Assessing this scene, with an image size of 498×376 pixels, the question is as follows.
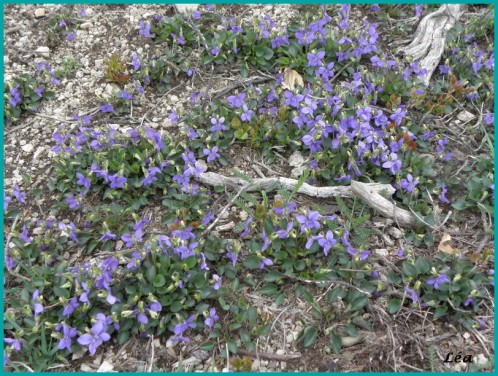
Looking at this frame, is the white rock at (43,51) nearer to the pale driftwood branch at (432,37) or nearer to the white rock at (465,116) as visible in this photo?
the pale driftwood branch at (432,37)

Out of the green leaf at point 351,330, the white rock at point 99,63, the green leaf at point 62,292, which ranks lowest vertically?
the green leaf at point 351,330

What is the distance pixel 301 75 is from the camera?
499 centimetres

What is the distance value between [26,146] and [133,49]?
139 centimetres

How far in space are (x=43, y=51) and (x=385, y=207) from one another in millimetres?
3507

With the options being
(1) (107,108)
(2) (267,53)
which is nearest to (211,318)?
(1) (107,108)

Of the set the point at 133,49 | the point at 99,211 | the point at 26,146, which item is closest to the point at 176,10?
the point at 133,49

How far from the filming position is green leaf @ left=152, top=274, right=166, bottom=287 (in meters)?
3.54

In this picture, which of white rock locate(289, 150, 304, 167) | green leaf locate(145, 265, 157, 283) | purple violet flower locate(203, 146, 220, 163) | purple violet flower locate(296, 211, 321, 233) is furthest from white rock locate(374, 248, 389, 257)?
green leaf locate(145, 265, 157, 283)

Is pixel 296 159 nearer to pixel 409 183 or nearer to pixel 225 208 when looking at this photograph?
pixel 225 208

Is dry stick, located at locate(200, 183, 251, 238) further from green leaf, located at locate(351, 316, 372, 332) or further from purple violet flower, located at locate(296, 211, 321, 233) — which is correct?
green leaf, located at locate(351, 316, 372, 332)

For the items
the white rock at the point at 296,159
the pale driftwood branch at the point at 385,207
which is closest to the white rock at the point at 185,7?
the white rock at the point at 296,159

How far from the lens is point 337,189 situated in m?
4.16

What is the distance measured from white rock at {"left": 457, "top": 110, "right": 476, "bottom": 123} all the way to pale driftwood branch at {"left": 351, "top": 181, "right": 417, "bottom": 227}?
1200 mm

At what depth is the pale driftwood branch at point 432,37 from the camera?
16.6ft
